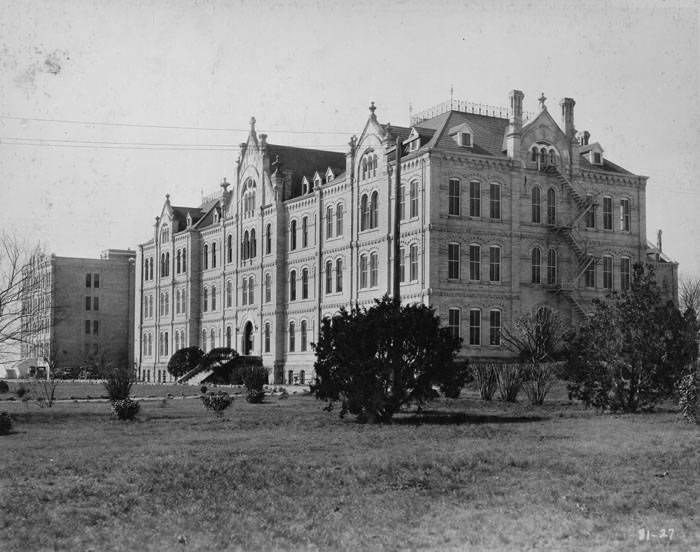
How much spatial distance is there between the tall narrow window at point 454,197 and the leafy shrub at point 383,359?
23835 millimetres

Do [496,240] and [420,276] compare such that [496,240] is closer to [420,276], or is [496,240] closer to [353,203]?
[420,276]

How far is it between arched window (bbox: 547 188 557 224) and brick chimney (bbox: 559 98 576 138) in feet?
12.8

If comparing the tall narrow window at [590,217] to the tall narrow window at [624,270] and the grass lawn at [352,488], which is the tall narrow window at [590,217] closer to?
the tall narrow window at [624,270]

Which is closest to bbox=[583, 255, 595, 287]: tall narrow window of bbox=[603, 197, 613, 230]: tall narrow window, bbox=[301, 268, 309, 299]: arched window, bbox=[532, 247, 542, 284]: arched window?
bbox=[603, 197, 613, 230]: tall narrow window

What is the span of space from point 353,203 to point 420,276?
7567 millimetres

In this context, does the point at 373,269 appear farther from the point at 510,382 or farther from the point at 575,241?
the point at 510,382

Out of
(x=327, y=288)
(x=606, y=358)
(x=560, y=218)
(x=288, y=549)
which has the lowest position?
(x=288, y=549)

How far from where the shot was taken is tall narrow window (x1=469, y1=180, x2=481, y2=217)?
48.5m

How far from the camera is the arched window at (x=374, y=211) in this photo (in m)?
51.3

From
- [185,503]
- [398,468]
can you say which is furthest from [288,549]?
[398,468]

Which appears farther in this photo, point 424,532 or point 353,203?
point 353,203

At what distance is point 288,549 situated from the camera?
959cm

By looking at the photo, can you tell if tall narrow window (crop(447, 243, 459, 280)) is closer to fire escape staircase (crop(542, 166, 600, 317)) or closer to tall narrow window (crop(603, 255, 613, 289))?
fire escape staircase (crop(542, 166, 600, 317))

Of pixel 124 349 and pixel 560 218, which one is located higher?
pixel 560 218
